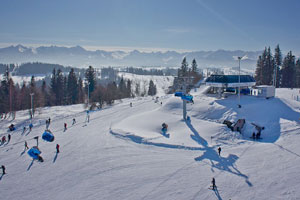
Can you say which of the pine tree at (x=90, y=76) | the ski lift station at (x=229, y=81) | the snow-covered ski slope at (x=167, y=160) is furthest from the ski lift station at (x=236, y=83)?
the pine tree at (x=90, y=76)

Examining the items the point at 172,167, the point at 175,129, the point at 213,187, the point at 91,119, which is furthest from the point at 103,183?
the point at 91,119

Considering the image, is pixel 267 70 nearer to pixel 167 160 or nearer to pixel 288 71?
pixel 288 71

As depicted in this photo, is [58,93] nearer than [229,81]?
No

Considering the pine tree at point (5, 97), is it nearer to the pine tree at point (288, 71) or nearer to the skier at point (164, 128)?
the skier at point (164, 128)

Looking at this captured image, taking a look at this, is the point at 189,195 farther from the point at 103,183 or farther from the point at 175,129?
the point at 175,129

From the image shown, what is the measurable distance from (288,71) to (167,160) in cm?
6650

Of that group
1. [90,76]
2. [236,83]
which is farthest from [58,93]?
[236,83]

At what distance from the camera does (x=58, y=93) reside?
3105 inches

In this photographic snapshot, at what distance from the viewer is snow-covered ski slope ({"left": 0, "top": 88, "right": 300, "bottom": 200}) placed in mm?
16422

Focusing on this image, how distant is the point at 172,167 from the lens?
20.2 metres

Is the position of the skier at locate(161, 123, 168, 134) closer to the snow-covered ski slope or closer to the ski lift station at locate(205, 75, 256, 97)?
the snow-covered ski slope

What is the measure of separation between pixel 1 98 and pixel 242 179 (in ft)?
214

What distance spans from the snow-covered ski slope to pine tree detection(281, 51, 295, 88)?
39.9 meters

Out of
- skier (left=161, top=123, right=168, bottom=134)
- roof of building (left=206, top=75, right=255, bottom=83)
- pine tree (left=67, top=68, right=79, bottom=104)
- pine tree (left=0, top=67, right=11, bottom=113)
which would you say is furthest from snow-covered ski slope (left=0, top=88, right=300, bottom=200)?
pine tree (left=67, top=68, right=79, bottom=104)
